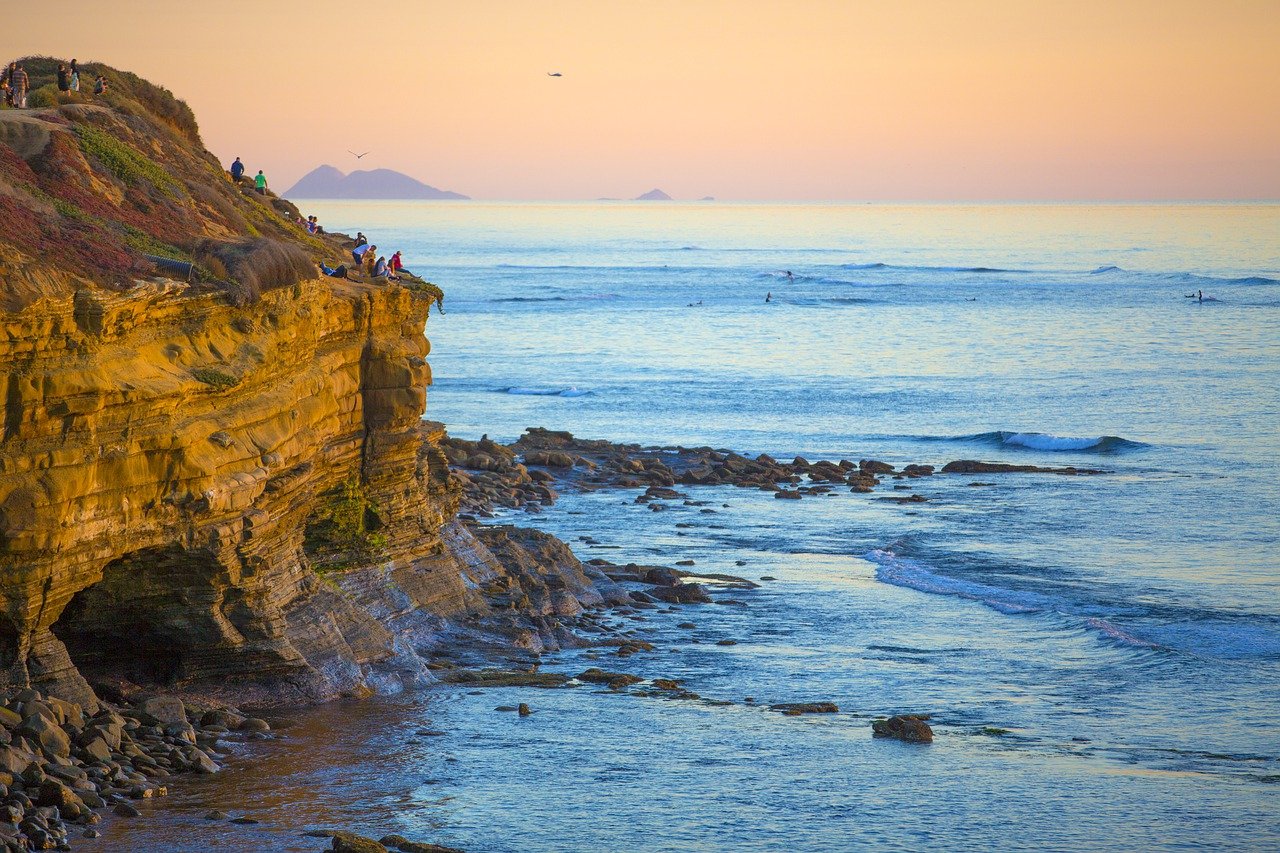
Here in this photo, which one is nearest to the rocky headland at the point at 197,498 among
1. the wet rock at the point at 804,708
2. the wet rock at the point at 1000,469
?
the wet rock at the point at 804,708

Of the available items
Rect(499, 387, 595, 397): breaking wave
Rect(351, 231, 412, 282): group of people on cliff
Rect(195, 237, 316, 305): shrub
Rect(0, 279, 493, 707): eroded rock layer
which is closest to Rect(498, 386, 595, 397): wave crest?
Rect(499, 387, 595, 397): breaking wave

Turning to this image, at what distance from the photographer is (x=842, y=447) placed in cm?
5444

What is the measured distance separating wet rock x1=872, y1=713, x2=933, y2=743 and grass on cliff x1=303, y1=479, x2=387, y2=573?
10.00 metres

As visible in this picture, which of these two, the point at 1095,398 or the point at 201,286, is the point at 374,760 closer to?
the point at 201,286

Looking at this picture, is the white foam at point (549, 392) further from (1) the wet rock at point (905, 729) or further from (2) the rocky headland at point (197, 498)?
(1) the wet rock at point (905, 729)

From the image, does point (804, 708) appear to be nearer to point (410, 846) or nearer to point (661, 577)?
point (410, 846)

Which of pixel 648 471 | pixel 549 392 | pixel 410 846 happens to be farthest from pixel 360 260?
pixel 549 392

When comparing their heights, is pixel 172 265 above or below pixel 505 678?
above

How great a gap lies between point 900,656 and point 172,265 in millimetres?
15361

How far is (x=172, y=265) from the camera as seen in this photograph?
Answer: 20.1 metres

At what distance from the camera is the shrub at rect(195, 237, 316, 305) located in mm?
20859

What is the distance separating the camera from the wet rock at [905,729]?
21609 mm

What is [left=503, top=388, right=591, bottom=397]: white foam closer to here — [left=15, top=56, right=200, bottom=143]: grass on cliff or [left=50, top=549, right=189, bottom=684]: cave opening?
[left=15, top=56, right=200, bottom=143]: grass on cliff

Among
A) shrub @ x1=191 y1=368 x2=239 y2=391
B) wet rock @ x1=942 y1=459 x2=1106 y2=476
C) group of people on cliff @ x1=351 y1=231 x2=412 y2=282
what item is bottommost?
wet rock @ x1=942 y1=459 x2=1106 y2=476
